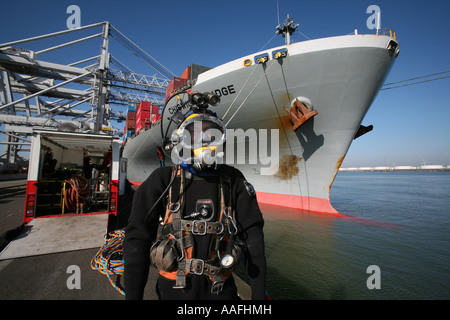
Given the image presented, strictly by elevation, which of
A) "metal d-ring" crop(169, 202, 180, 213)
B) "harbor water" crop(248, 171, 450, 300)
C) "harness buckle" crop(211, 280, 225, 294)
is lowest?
"harbor water" crop(248, 171, 450, 300)

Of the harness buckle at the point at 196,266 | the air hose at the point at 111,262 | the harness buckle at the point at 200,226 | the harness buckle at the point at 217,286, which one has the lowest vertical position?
the air hose at the point at 111,262

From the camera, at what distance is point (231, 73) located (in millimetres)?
9656

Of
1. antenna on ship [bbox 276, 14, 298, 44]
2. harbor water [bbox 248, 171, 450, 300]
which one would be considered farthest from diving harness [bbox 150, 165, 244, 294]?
antenna on ship [bbox 276, 14, 298, 44]

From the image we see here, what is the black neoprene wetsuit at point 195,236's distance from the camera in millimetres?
1457

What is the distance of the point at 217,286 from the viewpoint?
57.7 inches

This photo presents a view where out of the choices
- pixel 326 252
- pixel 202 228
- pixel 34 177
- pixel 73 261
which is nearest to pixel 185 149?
pixel 202 228

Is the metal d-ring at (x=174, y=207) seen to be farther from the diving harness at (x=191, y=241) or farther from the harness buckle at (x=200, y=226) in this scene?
the harness buckle at (x=200, y=226)

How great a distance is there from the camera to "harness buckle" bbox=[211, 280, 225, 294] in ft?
4.80

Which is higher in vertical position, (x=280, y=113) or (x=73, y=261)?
(x=280, y=113)

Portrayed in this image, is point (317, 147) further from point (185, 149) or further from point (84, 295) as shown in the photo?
point (84, 295)

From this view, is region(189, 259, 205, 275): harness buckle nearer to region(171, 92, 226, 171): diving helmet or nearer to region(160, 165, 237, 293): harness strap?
region(160, 165, 237, 293): harness strap

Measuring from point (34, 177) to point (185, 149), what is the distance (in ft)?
18.7

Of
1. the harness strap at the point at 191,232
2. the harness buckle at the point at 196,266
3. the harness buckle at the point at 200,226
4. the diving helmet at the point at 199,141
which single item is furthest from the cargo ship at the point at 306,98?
the harness buckle at the point at 196,266

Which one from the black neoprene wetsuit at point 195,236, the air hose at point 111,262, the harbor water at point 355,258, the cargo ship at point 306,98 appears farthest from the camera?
the cargo ship at point 306,98
